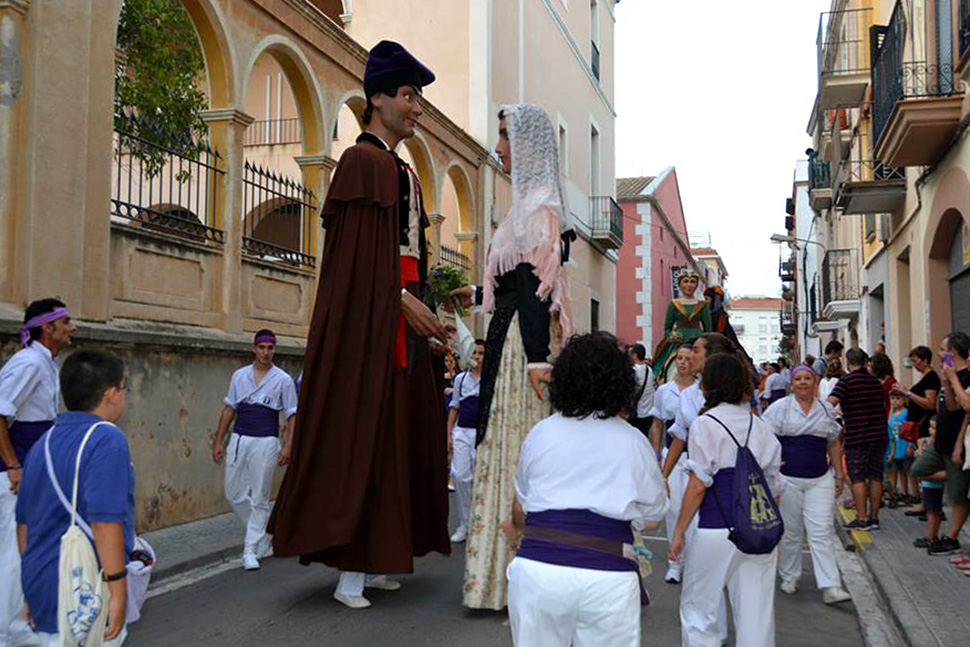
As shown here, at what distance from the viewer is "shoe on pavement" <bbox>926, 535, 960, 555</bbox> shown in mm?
8477

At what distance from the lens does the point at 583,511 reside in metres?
3.19

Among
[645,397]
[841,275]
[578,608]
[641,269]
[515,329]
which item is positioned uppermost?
[641,269]

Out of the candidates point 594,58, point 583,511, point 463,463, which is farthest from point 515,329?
point 594,58

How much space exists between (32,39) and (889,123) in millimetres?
9660

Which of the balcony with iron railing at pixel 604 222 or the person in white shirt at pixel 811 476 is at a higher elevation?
the balcony with iron railing at pixel 604 222

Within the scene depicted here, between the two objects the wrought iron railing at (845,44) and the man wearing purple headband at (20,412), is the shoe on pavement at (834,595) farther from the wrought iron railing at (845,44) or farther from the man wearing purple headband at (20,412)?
the wrought iron railing at (845,44)

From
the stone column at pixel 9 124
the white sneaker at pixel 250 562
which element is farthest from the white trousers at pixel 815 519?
the stone column at pixel 9 124

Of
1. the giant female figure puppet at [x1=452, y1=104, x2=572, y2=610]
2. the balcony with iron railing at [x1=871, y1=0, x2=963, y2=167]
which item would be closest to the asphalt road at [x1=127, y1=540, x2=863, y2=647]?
A: the giant female figure puppet at [x1=452, y1=104, x2=572, y2=610]

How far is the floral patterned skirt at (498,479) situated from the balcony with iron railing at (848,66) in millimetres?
16210

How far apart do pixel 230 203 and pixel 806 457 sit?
6.79m

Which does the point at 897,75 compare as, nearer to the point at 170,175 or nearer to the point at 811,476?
the point at 811,476

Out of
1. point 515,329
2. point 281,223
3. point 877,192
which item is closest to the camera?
point 515,329

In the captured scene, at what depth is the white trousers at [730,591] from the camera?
14.5ft

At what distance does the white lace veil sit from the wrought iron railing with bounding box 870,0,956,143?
816cm
